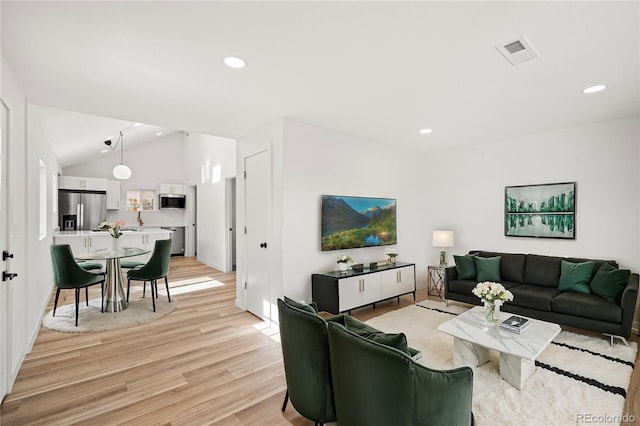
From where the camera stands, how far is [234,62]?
237 cm

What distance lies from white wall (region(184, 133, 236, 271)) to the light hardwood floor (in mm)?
3714

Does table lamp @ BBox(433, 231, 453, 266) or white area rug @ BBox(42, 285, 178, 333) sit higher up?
table lamp @ BBox(433, 231, 453, 266)

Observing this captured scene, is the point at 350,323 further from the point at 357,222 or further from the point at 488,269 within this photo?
the point at 488,269

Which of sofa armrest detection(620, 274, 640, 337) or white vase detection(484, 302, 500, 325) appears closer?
white vase detection(484, 302, 500, 325)

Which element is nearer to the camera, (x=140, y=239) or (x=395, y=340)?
(x=395, y=340)

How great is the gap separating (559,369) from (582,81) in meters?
2.53

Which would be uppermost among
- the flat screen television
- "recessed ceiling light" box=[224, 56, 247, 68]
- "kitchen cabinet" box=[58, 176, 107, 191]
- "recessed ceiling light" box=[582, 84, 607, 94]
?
"recessed ceiling light" box=[582, 84, 607, 94]

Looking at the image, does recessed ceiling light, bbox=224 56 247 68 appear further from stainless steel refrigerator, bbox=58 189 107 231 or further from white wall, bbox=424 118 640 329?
stainless steel refrigerator, bbox=58 189 107 231

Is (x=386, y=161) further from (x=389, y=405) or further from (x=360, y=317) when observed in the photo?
(x=389, y=405)

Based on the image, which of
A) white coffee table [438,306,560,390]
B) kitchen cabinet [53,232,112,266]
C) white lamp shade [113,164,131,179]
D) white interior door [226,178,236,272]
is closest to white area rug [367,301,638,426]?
white coffee table [438,306,560,390]

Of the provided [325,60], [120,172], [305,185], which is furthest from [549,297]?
[120,172]

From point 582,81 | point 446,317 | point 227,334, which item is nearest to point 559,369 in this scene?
point 446,317

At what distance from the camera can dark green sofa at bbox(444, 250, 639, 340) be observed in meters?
3.12

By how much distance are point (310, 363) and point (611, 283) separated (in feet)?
11.8
